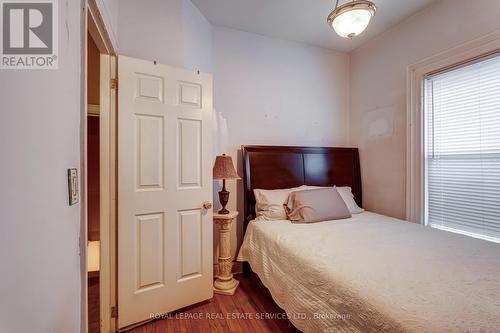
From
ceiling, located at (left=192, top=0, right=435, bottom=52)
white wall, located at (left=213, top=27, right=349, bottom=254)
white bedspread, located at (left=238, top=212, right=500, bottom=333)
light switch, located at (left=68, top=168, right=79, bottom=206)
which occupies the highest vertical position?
ceiling, located at (left=192, top=0, right=435, bottom=52)

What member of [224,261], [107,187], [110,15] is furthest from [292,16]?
[224,261]

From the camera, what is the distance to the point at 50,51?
78 centimetres

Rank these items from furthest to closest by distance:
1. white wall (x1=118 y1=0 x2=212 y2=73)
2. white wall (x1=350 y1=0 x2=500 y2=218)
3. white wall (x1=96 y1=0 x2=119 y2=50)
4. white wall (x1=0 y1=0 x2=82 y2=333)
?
white wall (x1=350 y1=0 x2=500 y2=218) → white wall (x1=118 y1=0 x2=212 y2=73) → white wall (x1=96 y1=0 x2=119 y2=50) → white wall (x1=0 y1=0 x2=82 y2=333)

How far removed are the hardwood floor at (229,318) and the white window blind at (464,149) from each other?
178 cm

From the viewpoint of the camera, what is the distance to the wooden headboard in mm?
2629

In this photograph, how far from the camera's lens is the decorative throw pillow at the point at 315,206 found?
89.0 inches

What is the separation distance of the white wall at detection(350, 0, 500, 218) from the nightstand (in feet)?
6.00

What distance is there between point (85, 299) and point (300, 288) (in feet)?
3.83

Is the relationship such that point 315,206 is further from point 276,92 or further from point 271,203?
point 276,92

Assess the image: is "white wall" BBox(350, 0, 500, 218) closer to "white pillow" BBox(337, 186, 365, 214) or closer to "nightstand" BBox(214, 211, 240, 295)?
"white pillow" BBox(337, 186, 365, 214)

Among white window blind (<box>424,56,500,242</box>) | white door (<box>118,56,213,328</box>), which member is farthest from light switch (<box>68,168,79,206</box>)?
white window blind (<box>424,56,500,242</box>)

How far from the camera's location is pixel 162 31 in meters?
2.07

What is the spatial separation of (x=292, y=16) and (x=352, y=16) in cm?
107

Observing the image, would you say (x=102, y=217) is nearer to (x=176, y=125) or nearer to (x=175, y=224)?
(x=175, y=224)
